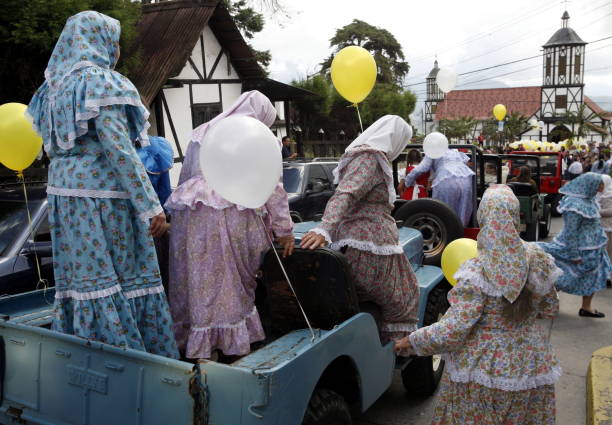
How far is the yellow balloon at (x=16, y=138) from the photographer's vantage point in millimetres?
4184

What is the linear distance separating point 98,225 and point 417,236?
301cm

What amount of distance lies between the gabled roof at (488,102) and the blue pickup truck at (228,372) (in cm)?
6979

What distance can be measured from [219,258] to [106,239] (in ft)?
1.98

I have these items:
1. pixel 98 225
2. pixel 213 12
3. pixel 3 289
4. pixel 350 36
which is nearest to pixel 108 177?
pixel 98 225

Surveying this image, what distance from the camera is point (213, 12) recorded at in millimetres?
14773

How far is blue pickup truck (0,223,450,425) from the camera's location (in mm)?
2285

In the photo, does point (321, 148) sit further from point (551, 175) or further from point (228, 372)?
point (228, 372)

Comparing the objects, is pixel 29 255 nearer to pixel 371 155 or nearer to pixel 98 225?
→ pixel 98 225

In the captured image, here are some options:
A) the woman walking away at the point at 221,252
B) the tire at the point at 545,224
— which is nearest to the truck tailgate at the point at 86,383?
the woman walking away at the point at 221,252

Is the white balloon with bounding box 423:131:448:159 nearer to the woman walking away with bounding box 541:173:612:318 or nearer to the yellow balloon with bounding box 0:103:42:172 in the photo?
the woman walking away with bounding box 541:173:612:318

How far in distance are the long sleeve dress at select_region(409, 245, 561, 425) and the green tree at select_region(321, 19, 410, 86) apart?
1885 inches

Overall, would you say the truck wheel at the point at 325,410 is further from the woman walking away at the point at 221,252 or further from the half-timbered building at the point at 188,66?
the half-timbered building at the point at 188,66

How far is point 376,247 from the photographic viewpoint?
11.6 feet

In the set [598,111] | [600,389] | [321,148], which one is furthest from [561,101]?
[600,389]
